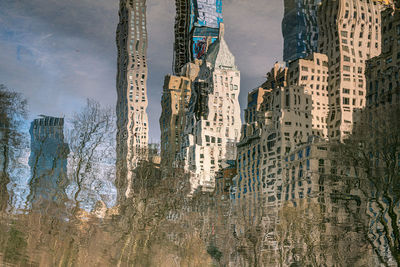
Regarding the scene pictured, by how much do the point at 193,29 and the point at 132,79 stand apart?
12.3 m

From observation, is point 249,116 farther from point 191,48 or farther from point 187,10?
point 187,10

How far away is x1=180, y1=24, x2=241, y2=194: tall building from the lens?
94.1 feet

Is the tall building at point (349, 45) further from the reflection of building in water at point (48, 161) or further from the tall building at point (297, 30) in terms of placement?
the reflection of building in water at point (48, 161)

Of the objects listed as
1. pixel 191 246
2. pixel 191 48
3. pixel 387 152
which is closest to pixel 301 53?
pixel 191 48

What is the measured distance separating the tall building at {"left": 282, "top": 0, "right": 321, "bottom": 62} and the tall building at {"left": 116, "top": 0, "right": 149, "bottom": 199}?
37.0ft

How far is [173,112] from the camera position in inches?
1284

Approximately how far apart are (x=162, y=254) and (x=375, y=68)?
549 inches

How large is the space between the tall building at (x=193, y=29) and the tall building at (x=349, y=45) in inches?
727

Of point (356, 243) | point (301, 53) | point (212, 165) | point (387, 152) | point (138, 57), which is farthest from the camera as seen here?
point (301, 53)

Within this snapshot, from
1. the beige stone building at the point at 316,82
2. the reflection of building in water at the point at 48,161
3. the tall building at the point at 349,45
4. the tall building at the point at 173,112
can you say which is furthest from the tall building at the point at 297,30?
the reflection of building in water at the point at 48,161

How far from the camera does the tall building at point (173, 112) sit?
31688 millimetres

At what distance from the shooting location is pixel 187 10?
43.8 m

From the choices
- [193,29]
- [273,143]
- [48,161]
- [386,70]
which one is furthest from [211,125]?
[193,29]

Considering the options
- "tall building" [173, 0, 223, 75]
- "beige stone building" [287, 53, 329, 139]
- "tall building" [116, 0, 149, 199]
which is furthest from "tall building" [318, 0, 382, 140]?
"tall building" [173, 0, 223, 75]
